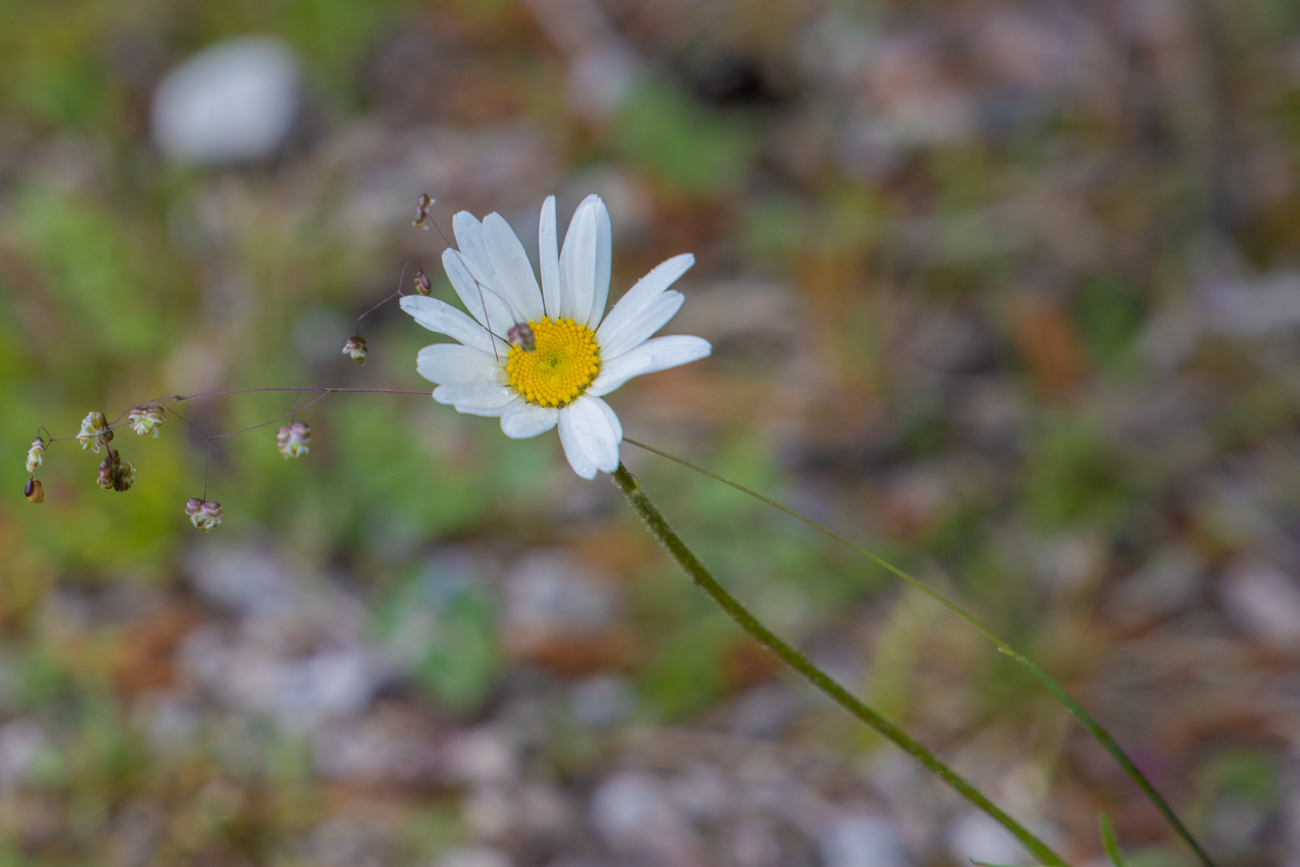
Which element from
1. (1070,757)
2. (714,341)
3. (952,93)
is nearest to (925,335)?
(714,341)

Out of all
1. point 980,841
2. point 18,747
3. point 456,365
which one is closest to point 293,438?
point 456,365

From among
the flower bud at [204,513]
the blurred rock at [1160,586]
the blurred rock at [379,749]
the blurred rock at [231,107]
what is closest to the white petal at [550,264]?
the flower bud at [204,513]

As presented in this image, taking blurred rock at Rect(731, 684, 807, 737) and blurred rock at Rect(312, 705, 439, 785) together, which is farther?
blurred rock at Rect(731, 684, 807, 737)

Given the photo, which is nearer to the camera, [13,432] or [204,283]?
[13,432]

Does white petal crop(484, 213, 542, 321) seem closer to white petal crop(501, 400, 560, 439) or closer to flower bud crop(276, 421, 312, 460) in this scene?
white petal crop(501, 400, 560, 439)

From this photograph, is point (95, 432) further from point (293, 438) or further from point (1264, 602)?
point (1264, 602)

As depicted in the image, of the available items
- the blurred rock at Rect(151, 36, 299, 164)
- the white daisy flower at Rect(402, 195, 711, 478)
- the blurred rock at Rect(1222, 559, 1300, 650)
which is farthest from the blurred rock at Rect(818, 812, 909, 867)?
the blurred rock at Rect(151, 36, 299, 164)

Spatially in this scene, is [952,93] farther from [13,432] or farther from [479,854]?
[13,432]
